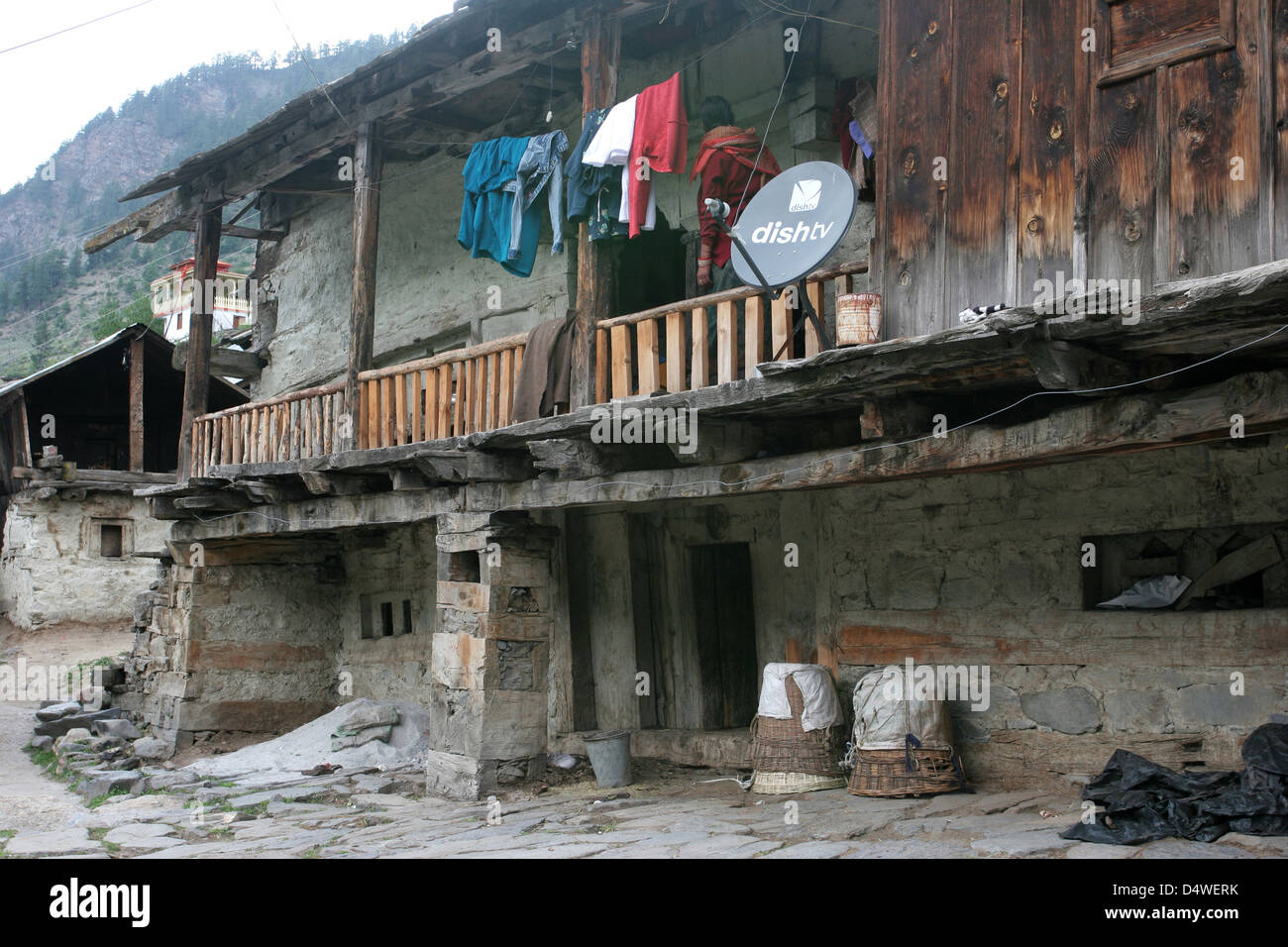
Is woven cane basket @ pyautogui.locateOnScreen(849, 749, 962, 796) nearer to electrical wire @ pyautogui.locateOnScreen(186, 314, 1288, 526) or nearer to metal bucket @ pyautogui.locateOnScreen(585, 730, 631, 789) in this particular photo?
electrical wire @ pyautogui.locateOnScreen(186, 314, 1288, 526)

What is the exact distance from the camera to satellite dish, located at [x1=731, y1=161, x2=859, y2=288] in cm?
639

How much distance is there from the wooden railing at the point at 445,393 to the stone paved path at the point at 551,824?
2665 mm

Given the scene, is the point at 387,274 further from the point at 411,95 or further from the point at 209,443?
the point at 411,95

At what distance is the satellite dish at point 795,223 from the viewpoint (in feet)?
21.0

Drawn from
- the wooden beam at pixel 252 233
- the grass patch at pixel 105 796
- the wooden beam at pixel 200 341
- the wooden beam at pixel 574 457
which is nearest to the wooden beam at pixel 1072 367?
the wooden beam at pixel 574 457

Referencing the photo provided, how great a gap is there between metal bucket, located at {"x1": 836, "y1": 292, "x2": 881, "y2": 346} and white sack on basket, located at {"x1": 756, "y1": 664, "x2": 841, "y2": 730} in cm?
277

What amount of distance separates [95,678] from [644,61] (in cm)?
1066

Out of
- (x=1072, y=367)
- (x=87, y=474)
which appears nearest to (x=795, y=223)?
(x=1072, y=367)

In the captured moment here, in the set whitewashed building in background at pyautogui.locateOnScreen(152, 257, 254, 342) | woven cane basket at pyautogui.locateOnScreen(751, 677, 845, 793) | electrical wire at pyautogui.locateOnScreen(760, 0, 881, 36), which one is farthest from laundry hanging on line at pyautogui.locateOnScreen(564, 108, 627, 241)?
whitewashed building in background at pyautogui.locateOnScreen(152, 257, 254, 342)

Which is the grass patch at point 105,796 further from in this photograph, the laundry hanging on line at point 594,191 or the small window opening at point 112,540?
the small window opening at point 112,540

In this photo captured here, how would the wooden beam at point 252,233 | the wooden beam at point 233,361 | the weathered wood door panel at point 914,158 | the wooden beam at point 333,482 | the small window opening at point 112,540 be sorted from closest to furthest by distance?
the weathered wood door panel at point 914,158
the wooden beam at point 333,482
the wooden beam at point 252,233
the wooden beam at point 233,361
the small window opening at point 112,540

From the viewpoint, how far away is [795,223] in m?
6.64

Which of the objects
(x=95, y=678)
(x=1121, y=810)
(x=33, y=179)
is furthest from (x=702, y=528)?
(x=33, y=179)

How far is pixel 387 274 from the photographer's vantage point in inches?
532
